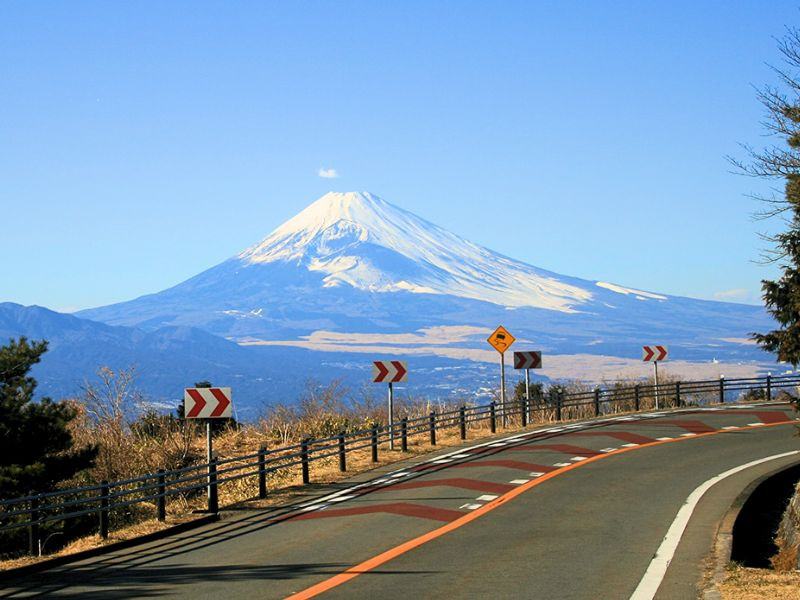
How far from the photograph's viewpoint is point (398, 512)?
17406 mm

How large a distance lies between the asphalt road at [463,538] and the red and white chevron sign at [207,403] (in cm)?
176

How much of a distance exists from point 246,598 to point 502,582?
2651 millimetres

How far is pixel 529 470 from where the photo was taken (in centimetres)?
2242

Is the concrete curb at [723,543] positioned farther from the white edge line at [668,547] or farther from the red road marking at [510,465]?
the red road marking at [510,465]

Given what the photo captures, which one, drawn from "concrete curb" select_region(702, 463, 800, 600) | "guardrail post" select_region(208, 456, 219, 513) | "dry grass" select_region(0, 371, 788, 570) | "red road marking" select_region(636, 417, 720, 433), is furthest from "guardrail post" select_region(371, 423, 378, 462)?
"red road marking" select_region(636, 417, 720, 433)

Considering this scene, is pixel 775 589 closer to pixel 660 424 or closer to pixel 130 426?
pixel 660 424

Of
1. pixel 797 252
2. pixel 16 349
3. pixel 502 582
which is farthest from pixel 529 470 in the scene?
pixel 16 349

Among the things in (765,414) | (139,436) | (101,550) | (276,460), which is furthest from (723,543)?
(139,436)

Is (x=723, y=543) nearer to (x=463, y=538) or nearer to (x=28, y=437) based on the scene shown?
(x=463, y=538)

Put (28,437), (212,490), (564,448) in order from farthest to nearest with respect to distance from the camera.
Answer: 1. (28,437)
2. (564,448)
3. (212,490)

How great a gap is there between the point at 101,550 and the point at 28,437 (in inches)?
785

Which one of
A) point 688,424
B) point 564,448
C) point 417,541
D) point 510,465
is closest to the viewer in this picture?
point 417,541

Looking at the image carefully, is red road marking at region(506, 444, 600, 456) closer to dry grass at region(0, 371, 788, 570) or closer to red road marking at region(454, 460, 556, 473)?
red road marking at region(454, 460, 556, 473)

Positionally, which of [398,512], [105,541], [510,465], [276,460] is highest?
[276,460]
